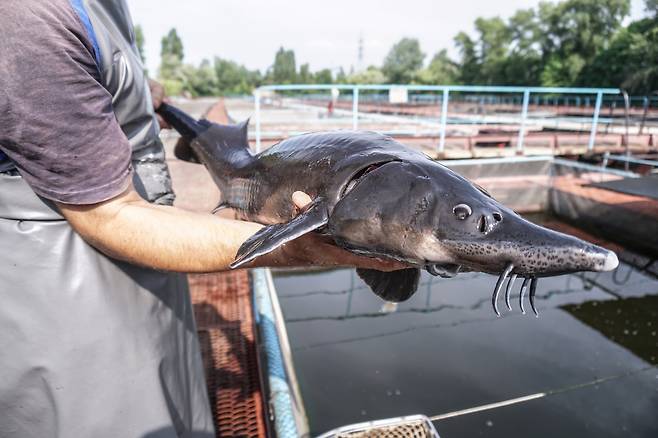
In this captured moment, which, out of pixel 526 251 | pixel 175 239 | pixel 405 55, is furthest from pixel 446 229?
pixel 405 55

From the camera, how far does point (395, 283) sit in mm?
1639

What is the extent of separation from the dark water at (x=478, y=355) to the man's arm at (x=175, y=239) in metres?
2.51

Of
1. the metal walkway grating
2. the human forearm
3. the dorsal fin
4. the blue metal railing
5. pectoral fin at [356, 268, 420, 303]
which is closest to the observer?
the human forearm

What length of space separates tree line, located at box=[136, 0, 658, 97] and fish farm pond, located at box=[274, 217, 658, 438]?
3440 centimetres

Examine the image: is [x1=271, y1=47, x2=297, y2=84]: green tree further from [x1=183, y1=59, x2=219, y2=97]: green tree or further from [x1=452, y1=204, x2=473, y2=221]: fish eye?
[x1=452, y1=204, x2=473, y2=221]: fish eye

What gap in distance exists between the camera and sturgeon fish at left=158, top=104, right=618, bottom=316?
3.30 ft

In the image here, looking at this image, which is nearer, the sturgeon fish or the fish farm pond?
the sturgeon fish

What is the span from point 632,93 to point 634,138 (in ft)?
90.0

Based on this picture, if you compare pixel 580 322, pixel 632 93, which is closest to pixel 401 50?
pixel 632 93

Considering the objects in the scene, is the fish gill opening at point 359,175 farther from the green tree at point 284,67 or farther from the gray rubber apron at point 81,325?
the green tree at point 284,67

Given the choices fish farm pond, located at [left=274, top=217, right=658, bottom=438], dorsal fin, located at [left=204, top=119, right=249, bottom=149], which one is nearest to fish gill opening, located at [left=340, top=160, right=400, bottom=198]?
dorsal fin, located at [left=204, top=119, right=249, bottom=149]

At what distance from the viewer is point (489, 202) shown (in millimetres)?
1146

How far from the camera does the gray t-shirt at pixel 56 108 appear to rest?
103 cm

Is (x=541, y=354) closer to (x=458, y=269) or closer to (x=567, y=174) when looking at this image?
(x=458, y=269)
